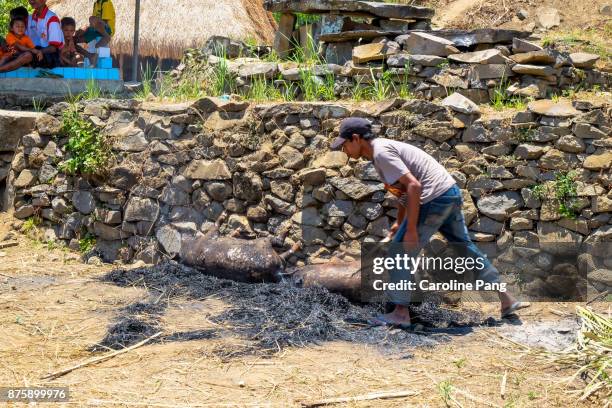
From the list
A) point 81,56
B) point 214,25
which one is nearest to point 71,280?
point 81,56

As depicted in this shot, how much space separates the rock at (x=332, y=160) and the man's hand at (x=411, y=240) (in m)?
1.50

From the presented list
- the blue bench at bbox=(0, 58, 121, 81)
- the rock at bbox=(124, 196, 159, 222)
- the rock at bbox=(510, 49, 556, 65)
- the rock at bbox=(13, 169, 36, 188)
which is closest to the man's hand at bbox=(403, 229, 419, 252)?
the rock at bbox=(510, 49, 556, 65)

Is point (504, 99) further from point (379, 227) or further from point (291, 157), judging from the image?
point (291, 157)

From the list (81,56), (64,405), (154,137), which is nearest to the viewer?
(64,405)

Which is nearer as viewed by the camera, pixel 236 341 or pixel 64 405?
pixel 64 405

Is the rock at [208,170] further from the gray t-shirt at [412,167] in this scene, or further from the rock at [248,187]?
the gray t-shirt at [412,167]

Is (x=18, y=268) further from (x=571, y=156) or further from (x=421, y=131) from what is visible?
(x=571, y=156)

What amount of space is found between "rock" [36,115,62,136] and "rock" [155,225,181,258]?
61.9 inches

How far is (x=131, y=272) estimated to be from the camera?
6617 millimetres

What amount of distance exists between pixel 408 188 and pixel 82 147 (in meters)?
3.74

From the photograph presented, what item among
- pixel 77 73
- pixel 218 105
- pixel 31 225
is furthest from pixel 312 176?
pixel 77 73

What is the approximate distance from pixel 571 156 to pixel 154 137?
361 centimetres

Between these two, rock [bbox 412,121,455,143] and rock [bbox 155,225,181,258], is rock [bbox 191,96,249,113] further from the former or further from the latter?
rock [bbox 412,121,455,143]

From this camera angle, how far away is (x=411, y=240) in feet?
16.5
